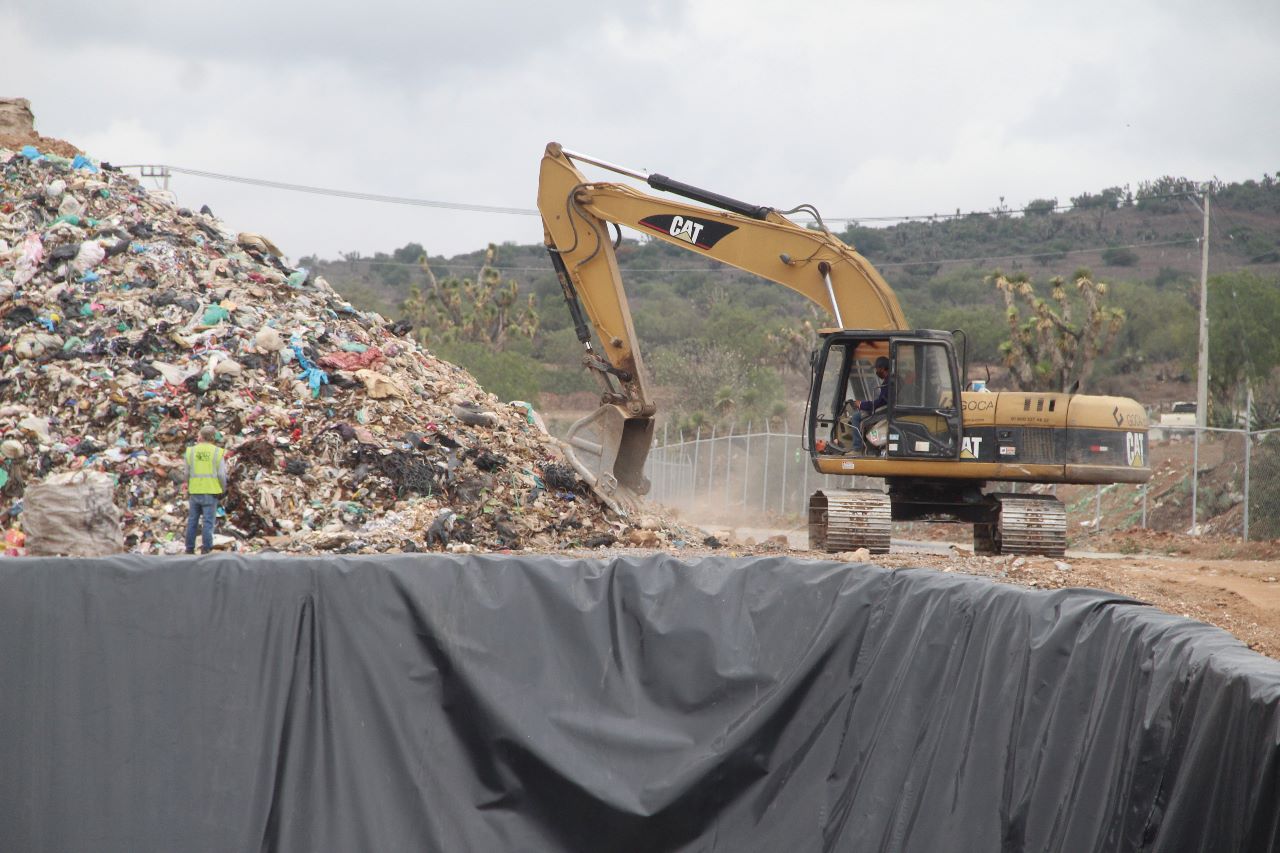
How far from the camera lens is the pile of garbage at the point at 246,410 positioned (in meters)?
13.2

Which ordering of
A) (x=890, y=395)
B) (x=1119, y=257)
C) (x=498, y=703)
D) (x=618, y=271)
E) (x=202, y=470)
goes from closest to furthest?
1. (x=498, y=703)
2. (x=202, y=470)
3. (x=890, y=395)
4. (x=618, y=271)
5. (x=1119, y=257)

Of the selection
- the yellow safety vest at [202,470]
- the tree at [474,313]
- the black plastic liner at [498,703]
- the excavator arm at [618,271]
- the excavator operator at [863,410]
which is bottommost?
the black plastic liner at [498,703]

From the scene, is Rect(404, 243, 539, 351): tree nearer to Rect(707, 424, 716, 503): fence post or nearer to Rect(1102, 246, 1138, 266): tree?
Rect(707, 424, 716, 503): fence post

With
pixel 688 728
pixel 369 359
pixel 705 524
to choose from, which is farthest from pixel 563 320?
pixel 688 728

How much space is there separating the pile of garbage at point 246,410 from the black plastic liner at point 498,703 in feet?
24.0

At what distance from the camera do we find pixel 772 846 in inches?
205

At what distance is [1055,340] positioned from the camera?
111ft

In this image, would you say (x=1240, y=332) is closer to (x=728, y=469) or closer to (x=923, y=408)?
(x=728, y=469)

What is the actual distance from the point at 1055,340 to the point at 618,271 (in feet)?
75.5

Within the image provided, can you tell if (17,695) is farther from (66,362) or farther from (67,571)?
(66,362)

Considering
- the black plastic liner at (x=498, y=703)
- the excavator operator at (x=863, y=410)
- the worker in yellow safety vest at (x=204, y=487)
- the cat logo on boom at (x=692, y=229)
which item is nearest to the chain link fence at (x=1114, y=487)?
the excavator operator at (x=863, y=410)

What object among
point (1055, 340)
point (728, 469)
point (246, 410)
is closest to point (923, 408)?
point (246, 410)

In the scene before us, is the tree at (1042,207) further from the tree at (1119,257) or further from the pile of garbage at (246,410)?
the pile of garbage at (246,410)

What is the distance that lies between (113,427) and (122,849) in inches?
383
